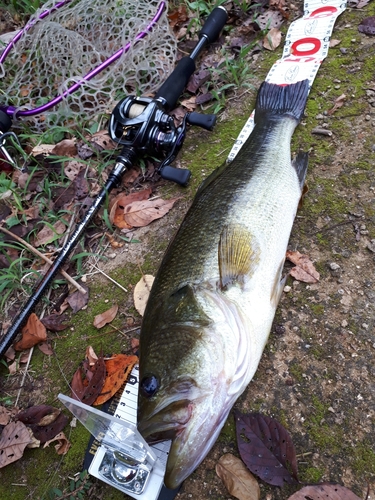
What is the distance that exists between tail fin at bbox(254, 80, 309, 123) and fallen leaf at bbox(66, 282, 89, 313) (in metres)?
2.01

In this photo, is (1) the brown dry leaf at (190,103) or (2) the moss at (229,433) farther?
(1) the brown dry leaf at (190,103)

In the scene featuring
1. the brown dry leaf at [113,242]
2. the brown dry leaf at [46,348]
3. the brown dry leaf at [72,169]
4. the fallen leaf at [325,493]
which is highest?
the brown dry leaf at [72,169]

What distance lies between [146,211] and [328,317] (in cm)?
170

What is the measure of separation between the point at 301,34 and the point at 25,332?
12.9 ft

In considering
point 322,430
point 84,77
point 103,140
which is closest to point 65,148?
point 103,140

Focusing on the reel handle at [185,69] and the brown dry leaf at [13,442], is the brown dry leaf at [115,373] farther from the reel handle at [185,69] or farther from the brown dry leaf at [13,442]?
the reel handle at [185,69]

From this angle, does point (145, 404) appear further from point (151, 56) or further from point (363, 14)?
point (363, 14)

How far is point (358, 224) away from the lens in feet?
9.48

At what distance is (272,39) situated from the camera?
4.20m

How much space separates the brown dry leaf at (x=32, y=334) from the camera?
2900 mm

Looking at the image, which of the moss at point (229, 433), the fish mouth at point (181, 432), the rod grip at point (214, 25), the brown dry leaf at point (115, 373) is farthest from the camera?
the rod grip at point (214, 25)

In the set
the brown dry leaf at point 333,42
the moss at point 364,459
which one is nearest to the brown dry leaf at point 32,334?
the moss at point 364,459

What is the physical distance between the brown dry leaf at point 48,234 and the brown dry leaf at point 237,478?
2230 mm

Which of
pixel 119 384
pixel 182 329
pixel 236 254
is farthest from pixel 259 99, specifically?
pixel 119 384
